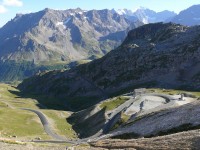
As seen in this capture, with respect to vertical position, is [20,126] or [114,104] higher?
[114,104]

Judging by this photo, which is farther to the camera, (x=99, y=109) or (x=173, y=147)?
(x=99, y=109)

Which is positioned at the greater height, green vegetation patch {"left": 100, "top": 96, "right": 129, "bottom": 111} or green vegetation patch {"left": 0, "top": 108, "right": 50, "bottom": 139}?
green vegetation patch {"left": 100, "top": 96, "right": 129, "bottom": 111}

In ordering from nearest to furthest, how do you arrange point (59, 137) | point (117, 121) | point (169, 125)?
point (169, 125) < point (117, 121) < point (59, 137)

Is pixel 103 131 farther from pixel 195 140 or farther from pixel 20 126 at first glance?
pixel 195 140

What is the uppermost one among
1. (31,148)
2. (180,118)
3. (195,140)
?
(180,118)

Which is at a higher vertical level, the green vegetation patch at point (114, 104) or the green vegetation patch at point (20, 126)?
the green vegetation patch at point (114, 104)

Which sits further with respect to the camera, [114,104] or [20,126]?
[114,104]

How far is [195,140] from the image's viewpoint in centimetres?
5197

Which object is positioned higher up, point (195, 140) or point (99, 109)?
point (99, 109)

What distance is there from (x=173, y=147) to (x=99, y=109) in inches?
5337

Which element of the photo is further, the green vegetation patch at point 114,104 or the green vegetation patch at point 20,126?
the green vegetation patch at point 114,104

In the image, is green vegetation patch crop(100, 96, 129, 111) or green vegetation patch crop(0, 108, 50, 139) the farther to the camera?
green vegetation patch crop(100, 96, 129, 111)

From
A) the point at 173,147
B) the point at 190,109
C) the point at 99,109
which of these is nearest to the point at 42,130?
the point at 99,109

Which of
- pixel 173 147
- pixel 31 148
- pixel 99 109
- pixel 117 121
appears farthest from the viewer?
pixel 99 109
